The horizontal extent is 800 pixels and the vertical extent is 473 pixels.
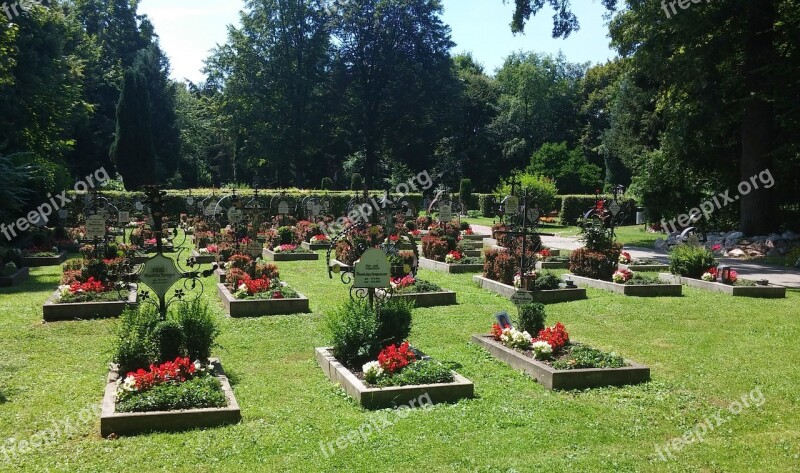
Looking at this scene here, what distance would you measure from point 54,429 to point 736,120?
21.9 m

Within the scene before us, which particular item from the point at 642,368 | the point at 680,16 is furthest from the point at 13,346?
the point at 680,16

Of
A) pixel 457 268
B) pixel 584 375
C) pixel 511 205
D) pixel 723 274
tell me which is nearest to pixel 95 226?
pixel 457 268

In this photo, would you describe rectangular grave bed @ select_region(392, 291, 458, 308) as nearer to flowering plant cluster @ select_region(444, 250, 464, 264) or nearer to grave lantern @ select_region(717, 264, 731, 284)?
flowering plant cluster @ select_region(444, 250, 464, 264)

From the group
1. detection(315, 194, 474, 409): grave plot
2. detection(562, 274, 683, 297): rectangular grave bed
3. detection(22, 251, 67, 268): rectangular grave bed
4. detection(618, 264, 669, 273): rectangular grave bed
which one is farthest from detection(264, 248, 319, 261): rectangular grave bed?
detection(315, 194, 474, 409): grave plot

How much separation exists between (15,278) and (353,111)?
3856 centimetres

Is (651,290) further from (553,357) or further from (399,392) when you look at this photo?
(399,392)

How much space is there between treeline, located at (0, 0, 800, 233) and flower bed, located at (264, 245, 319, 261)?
9.05 m

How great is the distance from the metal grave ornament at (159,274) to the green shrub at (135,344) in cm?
49

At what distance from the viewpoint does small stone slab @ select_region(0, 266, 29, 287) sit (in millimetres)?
14023

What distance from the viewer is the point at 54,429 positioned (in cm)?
574

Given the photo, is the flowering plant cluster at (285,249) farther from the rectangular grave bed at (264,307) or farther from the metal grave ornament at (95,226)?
the rectangular grave bed at (264,307)

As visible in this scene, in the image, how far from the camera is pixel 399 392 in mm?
6504

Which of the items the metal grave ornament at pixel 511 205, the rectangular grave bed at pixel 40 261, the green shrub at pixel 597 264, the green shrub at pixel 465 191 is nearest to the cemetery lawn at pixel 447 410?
the green shrub at pixel 597 264

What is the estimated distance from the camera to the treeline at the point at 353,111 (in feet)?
79.1
